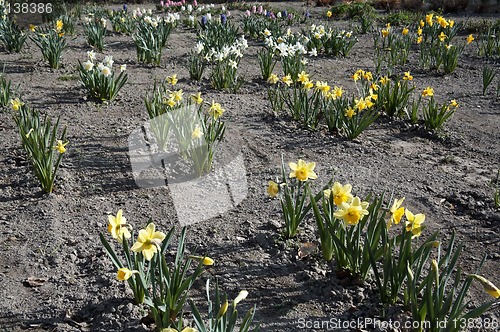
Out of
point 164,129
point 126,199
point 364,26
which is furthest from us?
point 364,26

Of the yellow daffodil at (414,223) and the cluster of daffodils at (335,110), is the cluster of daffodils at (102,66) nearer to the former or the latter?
the cluster of daffodils at (335,110)

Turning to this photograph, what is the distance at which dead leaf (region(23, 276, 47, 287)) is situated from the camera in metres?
2.43

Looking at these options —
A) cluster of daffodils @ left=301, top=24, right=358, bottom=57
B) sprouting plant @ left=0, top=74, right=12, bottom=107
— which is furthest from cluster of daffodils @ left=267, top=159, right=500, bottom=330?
cluster of daffodils @ left=301, top=24, right=358, bottom=57

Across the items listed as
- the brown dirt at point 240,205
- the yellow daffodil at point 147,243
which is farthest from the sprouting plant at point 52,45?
the yellow daffodil at point 147,243

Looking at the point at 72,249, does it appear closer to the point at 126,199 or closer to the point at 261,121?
the point at 126,199

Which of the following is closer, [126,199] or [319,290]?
[319,290]

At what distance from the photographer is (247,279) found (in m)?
2.50

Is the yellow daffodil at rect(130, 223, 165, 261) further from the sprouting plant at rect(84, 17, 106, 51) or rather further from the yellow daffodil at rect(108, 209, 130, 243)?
the sprouting plant at rect(84, 17, 106, 51)

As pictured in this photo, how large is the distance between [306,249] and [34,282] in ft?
4.65

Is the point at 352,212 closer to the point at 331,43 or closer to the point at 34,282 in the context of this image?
the point at 34,282

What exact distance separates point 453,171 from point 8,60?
5.57 meters

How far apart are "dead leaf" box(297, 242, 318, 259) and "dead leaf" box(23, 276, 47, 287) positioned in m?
1.32

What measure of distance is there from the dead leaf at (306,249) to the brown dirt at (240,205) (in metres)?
0.04

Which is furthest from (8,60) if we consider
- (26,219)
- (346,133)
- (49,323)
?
(49,323)
